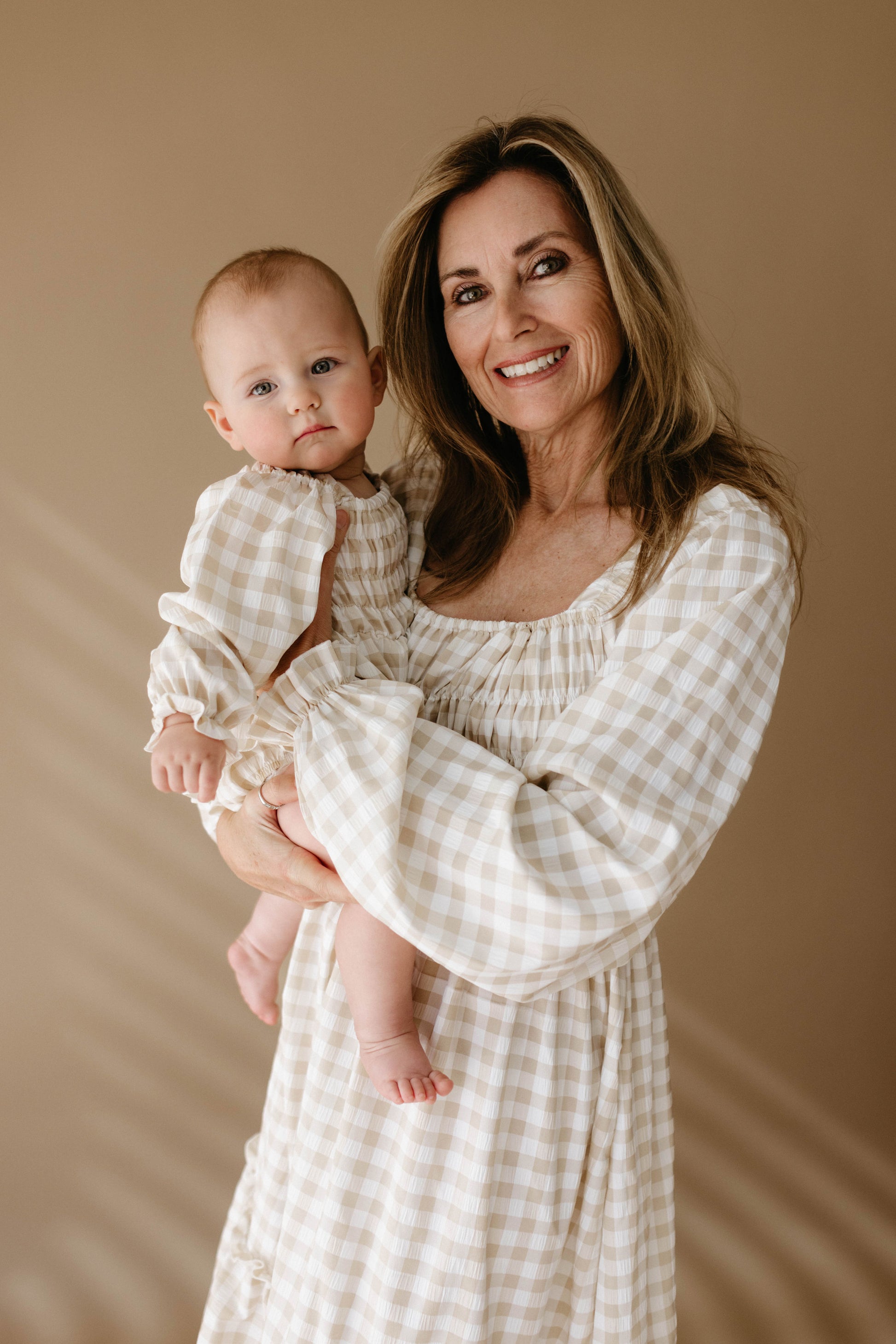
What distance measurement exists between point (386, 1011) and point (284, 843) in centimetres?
22

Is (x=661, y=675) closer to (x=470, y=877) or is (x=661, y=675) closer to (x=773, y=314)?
(x=470, y=877)

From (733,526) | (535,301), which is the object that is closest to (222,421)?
(535,301)

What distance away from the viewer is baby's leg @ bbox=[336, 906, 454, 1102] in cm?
115

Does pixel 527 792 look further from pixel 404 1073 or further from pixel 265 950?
pixel 265 950

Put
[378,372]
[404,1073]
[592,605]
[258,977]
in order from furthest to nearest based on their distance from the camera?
[258,977] < [378,372] < [592,605] < [404,1073]

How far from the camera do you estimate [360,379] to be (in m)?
1.39

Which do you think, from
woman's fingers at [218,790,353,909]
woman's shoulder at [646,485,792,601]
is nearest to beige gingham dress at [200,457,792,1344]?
woman's shoulder at [646,485,792,601]

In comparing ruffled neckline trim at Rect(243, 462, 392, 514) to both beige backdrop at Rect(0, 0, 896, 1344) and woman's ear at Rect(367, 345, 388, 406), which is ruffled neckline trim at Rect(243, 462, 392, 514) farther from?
beige backdrop at Rect(0, 0, 896, 1344)

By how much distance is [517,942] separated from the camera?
39.7 inches

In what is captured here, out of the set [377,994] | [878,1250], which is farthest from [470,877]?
[878,1250]

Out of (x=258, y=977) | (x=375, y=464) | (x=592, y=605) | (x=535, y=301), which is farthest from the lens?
(x=375, y=464)

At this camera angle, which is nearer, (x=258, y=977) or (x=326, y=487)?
(x=326, y=487)

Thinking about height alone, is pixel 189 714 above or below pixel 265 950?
above

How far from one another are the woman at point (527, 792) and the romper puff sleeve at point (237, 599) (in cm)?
6
